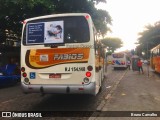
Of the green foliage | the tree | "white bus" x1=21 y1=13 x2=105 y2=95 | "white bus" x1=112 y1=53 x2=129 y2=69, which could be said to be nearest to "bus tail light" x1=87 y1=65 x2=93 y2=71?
"white bus" x1=21 y1=13 x2=105 y2=95

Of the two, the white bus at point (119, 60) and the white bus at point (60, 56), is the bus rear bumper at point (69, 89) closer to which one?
the white bus at point (60, 56)

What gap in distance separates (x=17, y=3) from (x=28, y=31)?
26.5 ft

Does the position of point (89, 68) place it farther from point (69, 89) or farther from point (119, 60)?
point (119, 60)

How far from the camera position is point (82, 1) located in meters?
20.7

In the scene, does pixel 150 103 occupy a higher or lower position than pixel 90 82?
lower

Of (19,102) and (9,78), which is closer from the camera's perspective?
(19,102)

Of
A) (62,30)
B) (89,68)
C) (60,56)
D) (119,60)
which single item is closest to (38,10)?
(62,30)

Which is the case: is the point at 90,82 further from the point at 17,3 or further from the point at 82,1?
the point at 82,1

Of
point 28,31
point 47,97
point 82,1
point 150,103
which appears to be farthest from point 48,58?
point 82,1

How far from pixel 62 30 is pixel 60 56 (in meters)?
0.92

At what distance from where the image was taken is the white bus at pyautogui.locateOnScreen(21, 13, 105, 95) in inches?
342

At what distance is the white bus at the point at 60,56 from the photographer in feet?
28.5

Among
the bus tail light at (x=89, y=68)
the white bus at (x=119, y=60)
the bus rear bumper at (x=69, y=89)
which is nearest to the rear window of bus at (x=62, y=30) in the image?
the bus tail light at (x=89, y=68)

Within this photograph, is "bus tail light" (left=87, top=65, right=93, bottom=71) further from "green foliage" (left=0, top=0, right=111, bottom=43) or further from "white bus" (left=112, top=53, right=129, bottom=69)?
"white bus" (left=112, top=53, right=129, bottom=69)
